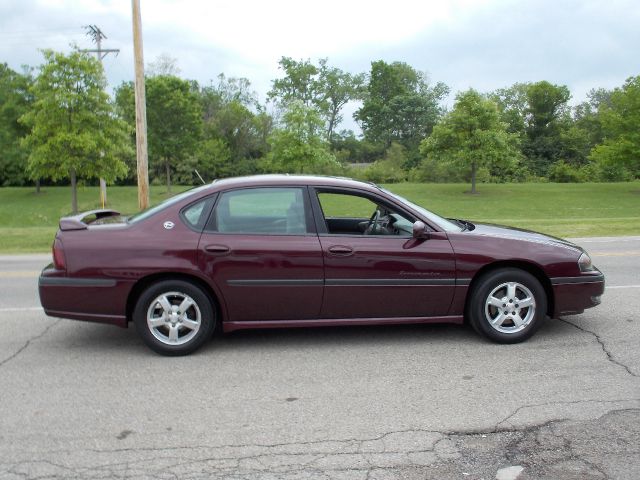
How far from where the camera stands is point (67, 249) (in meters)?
5.20

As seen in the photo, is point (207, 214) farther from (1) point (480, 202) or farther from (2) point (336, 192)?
(1) point (480, 202)

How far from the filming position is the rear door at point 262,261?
5203mm

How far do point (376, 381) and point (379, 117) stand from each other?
290ft

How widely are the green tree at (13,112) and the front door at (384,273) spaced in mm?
42544

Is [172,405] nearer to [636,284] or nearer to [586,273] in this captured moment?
[586,273]

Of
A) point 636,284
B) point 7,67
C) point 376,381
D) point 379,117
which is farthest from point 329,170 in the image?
point 376,381

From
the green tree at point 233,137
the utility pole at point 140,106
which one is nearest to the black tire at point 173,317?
the utility pole at point 140,106

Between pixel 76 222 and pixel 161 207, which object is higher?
pixel 161 207

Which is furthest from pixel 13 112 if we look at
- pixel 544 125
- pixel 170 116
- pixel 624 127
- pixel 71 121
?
pixel 544 125

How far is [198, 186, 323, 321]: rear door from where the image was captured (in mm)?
5203

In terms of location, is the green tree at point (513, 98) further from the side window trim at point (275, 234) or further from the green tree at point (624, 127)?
the side window trim at point (275, 234)

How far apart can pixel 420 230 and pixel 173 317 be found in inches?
87.2

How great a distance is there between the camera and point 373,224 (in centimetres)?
584

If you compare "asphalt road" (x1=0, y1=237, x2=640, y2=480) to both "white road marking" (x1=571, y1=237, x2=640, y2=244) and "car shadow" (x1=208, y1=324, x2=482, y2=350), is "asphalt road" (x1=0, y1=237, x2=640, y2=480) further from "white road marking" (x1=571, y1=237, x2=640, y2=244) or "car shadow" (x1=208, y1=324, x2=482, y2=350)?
"white road marking" (x1=571, y1=237, x2=640, y2=244)
